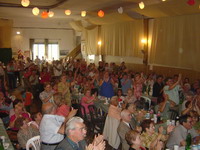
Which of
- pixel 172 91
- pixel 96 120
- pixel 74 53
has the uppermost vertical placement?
pixel 74 53

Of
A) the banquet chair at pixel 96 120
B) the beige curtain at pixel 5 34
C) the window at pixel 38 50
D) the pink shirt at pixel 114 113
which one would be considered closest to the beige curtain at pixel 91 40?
the window at pixel 38 50

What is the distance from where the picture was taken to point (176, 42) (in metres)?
9.82

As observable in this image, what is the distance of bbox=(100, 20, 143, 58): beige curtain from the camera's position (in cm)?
1212

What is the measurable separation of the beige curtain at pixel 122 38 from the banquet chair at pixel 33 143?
851cm

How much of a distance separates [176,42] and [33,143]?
735 cm

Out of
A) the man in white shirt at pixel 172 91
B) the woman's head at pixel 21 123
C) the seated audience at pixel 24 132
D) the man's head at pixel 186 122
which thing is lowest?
the seated audience at pixel 24 132

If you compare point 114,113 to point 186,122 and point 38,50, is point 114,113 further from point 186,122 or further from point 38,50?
point 38,50

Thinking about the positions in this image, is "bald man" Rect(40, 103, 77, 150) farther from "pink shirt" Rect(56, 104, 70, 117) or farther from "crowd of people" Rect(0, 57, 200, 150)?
"pink shirt" Rect(56, 104, 70, 117)

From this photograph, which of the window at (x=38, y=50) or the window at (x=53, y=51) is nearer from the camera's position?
the window at (x=38, y=50)

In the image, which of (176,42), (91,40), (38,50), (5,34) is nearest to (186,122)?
(176,42)

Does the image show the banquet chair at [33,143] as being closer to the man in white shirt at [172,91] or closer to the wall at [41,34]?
the man in white shirt at [172,91]

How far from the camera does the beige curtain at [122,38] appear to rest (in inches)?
477

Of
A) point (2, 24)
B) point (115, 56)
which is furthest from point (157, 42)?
point (2, 24)

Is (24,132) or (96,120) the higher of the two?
(24,132)
